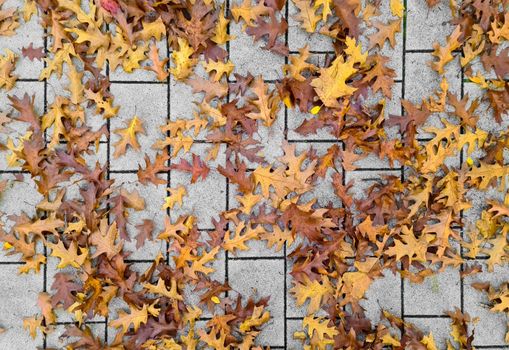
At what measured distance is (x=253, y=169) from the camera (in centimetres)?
280

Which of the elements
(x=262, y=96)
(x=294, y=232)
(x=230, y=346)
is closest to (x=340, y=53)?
(x=262, y=96)

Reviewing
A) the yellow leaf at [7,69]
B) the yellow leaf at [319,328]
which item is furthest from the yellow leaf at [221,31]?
the yellow leaf at [319,328]

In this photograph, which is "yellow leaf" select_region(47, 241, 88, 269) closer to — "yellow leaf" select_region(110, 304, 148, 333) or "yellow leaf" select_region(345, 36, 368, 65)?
"yellow leaf" select_region(110, 304, 148, 333)

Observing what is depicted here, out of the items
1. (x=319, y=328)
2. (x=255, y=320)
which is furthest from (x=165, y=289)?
(x=319, y=328)

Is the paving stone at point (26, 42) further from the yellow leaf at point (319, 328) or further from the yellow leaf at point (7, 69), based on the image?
the yellow leaf at point (319, 328)

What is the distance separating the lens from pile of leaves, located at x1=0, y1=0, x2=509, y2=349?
8.91ft

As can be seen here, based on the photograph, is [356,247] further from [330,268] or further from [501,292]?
[501,292]

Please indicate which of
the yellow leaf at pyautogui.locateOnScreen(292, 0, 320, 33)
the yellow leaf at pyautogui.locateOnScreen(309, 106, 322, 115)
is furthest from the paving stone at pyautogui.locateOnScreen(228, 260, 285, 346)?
the yellow leaf at pyautogui.locateOnScreen(292, 0, 320, 33)

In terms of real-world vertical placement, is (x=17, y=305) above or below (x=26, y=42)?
below

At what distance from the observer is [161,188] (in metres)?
2.80

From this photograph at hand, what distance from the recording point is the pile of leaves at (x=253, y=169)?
271cm

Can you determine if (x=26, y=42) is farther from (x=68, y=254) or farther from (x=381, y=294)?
(x=381, y=294)

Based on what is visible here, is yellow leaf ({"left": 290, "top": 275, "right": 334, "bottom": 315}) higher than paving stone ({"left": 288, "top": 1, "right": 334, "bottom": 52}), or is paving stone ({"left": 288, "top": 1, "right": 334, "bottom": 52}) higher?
paving stone ({"left": 288, "top": 1, "right": 334, "bottom": 52})

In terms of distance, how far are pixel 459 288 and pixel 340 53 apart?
55.0 inches
